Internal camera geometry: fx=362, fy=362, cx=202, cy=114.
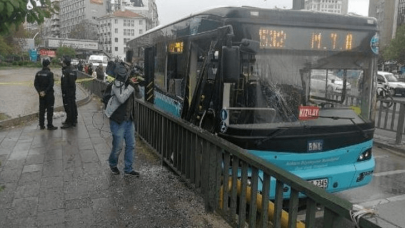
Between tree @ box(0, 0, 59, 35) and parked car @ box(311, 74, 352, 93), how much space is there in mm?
3334

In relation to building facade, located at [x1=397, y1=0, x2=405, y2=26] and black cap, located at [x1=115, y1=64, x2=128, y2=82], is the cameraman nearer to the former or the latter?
black cap, located at [x1=115, y1=64, x2=128, y2=82]

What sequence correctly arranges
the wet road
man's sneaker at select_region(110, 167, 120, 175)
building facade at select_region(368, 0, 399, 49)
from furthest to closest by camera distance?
building facade at select_region(368, 0, 399, 49)
man's sneaker at select_region(110, 167, 120, 175)
the wet road

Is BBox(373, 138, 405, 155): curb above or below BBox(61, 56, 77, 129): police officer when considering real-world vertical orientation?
below

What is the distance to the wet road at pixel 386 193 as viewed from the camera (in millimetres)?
5070

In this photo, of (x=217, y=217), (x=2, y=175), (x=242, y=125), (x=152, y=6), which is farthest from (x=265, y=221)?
(x=152, y=6)

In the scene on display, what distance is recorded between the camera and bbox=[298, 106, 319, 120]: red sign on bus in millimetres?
4691

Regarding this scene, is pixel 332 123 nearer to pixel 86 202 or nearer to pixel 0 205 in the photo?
pixel 86 202

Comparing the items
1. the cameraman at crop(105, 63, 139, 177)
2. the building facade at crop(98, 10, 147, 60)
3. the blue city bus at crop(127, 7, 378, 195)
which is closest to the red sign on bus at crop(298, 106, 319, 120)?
the blue city bus at crop(127, 7, 378, 195)

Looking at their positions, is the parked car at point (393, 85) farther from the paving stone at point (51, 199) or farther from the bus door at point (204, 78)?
the paving stone at point (51, 199)

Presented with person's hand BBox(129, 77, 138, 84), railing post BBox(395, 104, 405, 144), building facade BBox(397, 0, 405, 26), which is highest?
building facade BBox(397, 0, 405, 26)

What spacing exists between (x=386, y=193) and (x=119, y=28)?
123025 millimetres

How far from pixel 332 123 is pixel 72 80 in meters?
7.06

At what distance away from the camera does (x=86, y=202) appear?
4.54 m

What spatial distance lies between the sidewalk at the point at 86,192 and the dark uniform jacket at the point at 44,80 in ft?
5.66
